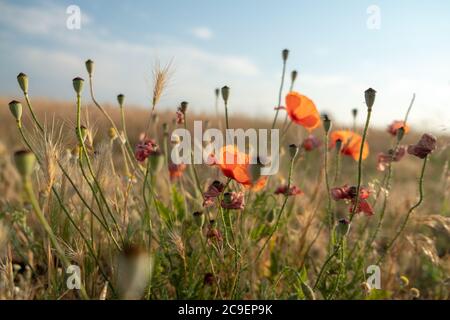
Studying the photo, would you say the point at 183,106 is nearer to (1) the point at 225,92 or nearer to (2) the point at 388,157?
(1) the point at 225,92

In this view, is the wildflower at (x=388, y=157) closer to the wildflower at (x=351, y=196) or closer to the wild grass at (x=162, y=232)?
the wild grass at (x=162, y=232)

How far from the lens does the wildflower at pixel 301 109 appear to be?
5.45 feet

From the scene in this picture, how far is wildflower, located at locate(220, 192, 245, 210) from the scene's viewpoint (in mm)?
1233

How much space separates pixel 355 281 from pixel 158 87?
93 centimetres

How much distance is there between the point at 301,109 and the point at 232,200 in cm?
55

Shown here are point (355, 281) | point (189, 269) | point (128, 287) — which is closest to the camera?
point (128, 287)

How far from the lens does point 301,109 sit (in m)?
1.67

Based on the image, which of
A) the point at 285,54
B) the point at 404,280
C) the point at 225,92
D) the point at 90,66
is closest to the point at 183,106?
the point at 225,92

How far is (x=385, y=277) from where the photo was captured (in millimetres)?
2156

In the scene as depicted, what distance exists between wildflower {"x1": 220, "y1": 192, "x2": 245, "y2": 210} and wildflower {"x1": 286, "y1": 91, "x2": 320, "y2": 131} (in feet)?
1.64

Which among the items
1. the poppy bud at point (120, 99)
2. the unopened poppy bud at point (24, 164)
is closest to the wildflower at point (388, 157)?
the poppy bud at point (120, 99)
